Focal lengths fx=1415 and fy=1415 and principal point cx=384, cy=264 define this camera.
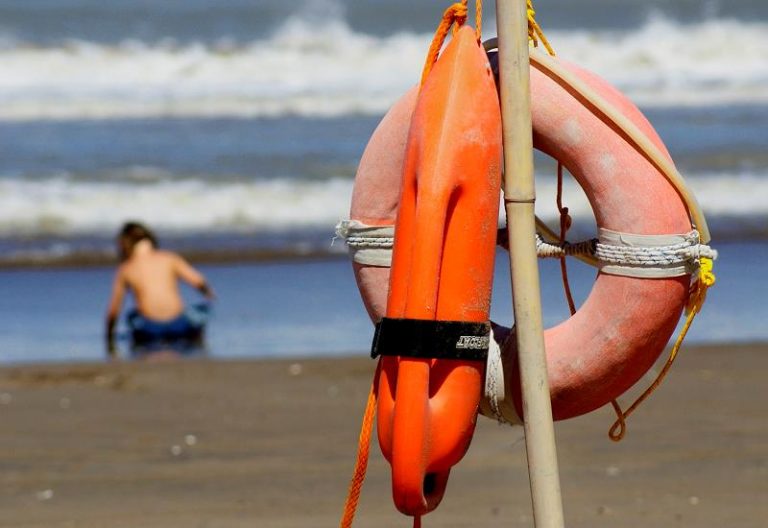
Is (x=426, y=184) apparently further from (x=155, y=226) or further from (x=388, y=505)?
(x=155, y=226)

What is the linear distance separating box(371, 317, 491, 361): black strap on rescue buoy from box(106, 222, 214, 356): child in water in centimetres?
528

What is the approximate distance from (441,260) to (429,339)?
0.56 feet

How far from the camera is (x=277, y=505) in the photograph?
487 cm

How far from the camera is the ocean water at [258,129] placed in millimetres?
9438

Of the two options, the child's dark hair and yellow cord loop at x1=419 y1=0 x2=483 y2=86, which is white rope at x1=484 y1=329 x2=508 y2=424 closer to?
yellow cord loop at x1=419 y1=0 x2=483 y2=86

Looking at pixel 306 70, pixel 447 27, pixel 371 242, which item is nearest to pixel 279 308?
pixel 371 242

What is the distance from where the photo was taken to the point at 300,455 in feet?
18.1

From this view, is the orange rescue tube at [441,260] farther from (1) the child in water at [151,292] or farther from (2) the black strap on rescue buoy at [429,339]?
(1) the child in water at [151,292]

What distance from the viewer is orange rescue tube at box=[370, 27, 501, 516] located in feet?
9.79

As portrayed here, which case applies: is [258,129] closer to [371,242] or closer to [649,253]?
[371,242]

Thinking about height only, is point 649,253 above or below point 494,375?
above

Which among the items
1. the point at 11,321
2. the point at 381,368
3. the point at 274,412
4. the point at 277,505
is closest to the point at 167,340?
the point at 11,321

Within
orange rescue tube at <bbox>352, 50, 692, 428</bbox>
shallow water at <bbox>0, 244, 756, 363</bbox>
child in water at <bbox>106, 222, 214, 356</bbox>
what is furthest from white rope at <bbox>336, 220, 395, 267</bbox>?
child in water at <bbox>106, 222, 214, 356</bbox>

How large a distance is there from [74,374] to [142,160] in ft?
29.3
